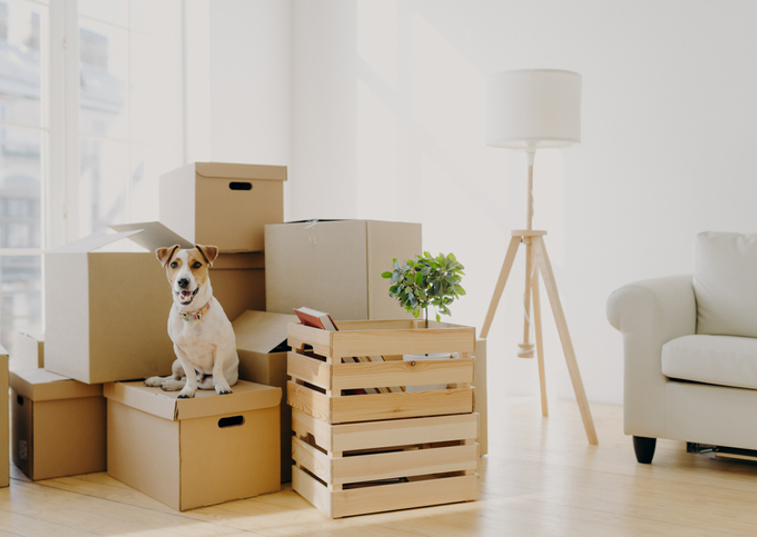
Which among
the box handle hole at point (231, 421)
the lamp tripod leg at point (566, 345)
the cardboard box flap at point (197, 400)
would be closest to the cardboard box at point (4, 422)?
the cardboard box flap at point (197, 400)

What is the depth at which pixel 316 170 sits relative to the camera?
4.34 m

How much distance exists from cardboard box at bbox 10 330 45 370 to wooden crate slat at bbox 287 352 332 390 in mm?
1014

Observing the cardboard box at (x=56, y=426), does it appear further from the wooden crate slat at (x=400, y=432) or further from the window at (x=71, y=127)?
the window at (x=71, y=127)

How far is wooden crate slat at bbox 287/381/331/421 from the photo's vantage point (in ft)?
6.31

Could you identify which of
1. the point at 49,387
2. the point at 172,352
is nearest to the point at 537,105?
the point at 172,352

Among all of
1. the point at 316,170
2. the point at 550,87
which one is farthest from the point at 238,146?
the point at 550,87

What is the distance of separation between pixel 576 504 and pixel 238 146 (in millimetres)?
2832

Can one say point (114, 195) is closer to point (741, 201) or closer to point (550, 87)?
point (550, 87)

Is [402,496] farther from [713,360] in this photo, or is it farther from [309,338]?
[713,360]

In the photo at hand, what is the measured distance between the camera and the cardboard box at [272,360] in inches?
88.5

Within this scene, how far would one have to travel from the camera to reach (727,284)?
260cm

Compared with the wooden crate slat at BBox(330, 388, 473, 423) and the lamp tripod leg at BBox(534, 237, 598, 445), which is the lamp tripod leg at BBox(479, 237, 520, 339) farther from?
the wooden crate slat at BBox(330, 388, 473, 423)

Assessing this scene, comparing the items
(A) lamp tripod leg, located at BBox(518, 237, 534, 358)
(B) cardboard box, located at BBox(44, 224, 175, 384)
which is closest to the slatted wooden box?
(B) cardboard box, located at BBox(44, 224, 175, 384)

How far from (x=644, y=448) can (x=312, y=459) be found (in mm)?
1131
